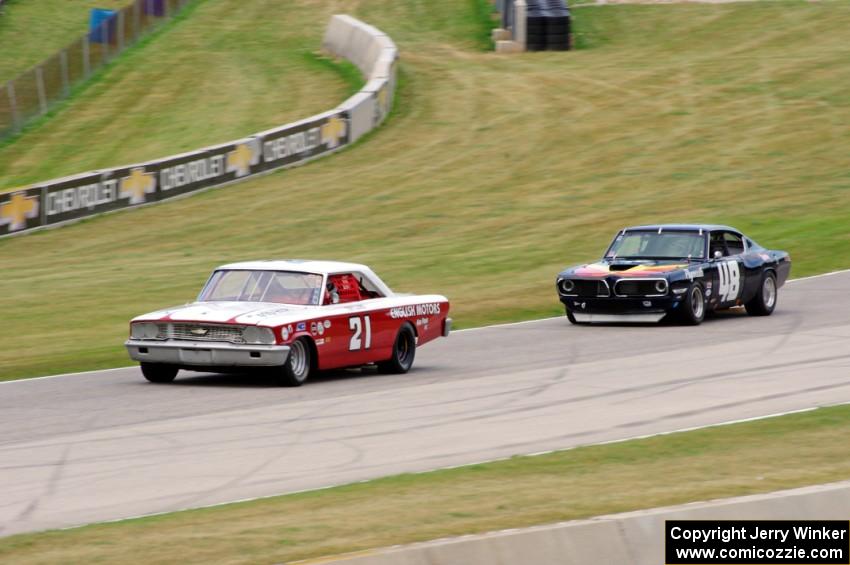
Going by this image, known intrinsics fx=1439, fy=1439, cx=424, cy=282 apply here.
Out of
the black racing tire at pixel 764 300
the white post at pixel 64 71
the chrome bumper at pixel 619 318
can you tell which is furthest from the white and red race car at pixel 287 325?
the white post at pixel 64 71

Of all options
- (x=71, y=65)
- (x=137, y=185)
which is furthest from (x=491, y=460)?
→ (x=71, y=65)

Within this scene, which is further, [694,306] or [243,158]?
[243,158]

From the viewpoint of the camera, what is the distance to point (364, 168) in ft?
112

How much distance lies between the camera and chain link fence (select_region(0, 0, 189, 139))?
39.6 meters

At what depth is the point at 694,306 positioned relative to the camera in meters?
18.5

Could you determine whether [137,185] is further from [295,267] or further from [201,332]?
[201,332]

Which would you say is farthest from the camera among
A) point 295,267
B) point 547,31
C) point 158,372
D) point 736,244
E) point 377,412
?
point 547,31

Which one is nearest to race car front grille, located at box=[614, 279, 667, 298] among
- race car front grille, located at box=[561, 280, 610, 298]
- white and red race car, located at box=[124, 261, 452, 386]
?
race car front grille, located at box=[561, 280, 610, 298]

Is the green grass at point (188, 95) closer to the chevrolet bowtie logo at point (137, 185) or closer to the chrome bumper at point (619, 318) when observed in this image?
the chevrolet bowtie logo at point (137, 185)

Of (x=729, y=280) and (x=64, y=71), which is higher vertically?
(x=729, y=280)

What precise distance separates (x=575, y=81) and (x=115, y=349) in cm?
2545

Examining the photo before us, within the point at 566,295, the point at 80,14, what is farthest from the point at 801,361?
the point at 80,14

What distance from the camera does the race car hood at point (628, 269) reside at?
1842 cm

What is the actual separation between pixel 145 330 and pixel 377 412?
286 cm
